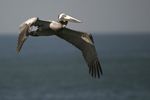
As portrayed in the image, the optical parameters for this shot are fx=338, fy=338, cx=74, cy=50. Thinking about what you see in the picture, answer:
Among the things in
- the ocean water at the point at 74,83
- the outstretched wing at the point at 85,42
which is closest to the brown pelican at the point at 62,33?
the outstretched wing at the point at 85,42

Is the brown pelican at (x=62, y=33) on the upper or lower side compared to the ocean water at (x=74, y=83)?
upper

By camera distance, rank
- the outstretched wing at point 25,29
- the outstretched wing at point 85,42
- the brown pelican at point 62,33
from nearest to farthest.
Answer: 1. the outstretched wing at point 25,29
2. the brown pelican at point 62,33
3. the outstretched wing at point 85,42

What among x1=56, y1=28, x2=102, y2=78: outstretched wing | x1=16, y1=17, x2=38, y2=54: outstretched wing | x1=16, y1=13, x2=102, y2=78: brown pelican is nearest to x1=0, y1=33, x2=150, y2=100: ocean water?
x1=56, y1=28, x2=102, y2=78: outstretched wing

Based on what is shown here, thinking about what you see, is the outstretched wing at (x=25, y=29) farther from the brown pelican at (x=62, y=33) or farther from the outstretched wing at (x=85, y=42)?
the outstretched wing at (x=85, y=42)

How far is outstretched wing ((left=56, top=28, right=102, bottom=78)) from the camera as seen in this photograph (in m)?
12.5

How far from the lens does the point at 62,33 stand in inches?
492

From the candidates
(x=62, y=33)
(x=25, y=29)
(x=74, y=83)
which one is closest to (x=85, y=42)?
(x=62, y=33)

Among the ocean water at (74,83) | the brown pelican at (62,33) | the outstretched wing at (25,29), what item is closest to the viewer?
the outstretched wing at (25,29)

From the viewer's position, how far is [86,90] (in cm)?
6062

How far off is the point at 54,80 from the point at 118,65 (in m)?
24.4

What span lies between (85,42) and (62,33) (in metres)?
0.92

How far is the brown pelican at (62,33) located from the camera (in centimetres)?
1049

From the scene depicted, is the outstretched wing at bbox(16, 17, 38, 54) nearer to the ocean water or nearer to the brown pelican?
the brown pelican

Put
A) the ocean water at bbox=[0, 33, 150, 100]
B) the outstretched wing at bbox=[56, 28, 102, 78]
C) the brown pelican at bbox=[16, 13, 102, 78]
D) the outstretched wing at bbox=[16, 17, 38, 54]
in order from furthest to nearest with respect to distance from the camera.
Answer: the ocean water at bbox=[0, 33, 150, 100]
the outstretched wing at bbox=[56, 28, 102, 78]
the brown pelican at bbox=[16, 13, 102, 78]
the outstretched wing at bbox=[16, 17, 38, 54]
